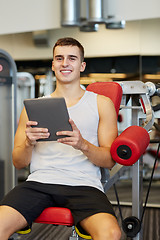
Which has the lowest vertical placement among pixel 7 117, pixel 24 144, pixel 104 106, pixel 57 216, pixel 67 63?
pixel 57 216

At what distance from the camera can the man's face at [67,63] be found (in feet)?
5.78

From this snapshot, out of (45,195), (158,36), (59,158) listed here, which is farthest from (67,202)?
(158,36)

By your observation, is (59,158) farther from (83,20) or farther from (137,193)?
(83,20)

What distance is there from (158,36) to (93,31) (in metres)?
0.71

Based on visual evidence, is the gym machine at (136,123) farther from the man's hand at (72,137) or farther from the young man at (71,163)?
the man's hand at (72,137)

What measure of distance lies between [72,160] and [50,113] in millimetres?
300

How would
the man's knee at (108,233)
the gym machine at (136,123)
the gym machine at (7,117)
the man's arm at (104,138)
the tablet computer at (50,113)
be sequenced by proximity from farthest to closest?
the gym machine at (7,117)
the gym machine at (136,123)
the man's arm at (104,138)
the tablet computer at (50,113)
the man's knee at (108,233)

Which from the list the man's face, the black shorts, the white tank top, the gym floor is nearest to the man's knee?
the black shorts

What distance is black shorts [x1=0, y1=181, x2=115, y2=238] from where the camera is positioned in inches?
60.7

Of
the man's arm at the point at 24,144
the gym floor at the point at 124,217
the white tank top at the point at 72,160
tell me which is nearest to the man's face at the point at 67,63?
the white tank top at the point at 72,160

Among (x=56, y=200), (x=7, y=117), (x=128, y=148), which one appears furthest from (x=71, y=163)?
(x=7, y=117)

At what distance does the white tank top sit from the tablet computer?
0.62ft

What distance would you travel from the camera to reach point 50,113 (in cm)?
151

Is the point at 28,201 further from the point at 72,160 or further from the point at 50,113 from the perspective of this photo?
the point at 50,113
